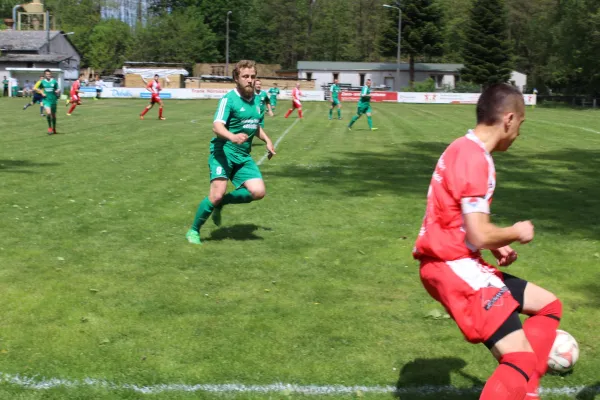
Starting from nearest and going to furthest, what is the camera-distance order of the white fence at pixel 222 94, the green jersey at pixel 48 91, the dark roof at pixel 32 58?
the green jersey at pixel 48 91 < the white fence at pixel 222 94 < the dark roof at pixel 32 58

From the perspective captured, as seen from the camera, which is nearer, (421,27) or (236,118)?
(236,118)

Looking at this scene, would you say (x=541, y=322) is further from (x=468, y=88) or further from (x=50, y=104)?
(x=468, y=88)

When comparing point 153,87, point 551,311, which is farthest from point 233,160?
point 153,87

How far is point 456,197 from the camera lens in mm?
3330

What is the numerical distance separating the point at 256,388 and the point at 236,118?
14.0ft

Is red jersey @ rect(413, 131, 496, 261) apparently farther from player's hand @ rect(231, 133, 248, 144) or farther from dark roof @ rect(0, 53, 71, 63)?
dark roof @ rect(0, 53, 71, 63)

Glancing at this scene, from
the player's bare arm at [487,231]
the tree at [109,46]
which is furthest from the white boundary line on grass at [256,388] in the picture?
the tree at [109,46]

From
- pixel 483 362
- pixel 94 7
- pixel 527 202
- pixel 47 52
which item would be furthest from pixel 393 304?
pixel 94 7

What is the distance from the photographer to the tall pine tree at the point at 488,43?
7519 cm

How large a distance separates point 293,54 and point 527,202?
10191 cm

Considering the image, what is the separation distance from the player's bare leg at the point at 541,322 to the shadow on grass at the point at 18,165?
39.8ft

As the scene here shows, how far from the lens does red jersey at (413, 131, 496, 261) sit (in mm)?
3268

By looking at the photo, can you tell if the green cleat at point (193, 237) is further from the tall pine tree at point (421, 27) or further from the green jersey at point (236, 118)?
the tall pine tree at point (421, 27)

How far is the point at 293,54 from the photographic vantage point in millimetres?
110625
